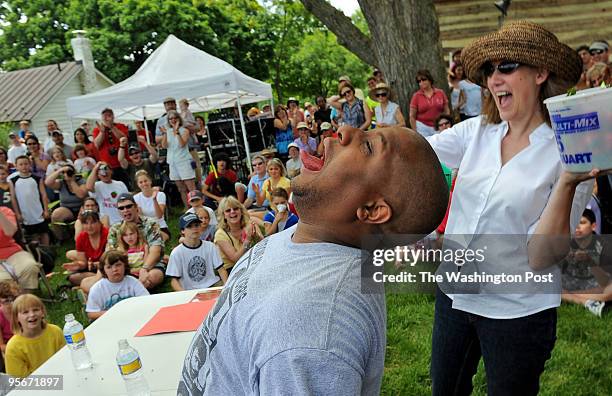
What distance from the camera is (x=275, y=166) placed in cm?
748

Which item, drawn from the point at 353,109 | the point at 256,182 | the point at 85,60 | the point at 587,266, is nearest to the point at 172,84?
the point at 256,182

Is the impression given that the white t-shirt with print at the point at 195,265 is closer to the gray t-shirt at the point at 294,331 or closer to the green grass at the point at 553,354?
the green grass at the point at 553,354

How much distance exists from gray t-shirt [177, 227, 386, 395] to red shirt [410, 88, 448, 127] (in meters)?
6.40

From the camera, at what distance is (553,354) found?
349 centimetres

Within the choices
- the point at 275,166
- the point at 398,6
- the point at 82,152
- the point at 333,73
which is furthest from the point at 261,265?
A: the point at 333,73

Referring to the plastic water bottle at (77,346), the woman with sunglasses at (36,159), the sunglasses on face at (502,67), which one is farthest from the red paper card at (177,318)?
the woman with sunglasses at (36,159)

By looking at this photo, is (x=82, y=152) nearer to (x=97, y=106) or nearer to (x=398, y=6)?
(x=97, y=106)

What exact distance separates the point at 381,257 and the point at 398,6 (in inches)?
265

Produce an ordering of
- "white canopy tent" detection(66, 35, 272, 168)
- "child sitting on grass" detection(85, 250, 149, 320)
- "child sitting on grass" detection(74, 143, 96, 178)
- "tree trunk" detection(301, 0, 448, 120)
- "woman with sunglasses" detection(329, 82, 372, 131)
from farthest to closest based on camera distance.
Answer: "white canopy tent" detection(66, 35, 272, 168) → "child sitting on grass" detection(74, 143, 96, 178) → "woman with sunglasses" detection(329, 82, 372, 131) → "tree trunk" detection(301, 0, 448, 120) → "child sitting on grass" detection(85, 250, 149, 320)

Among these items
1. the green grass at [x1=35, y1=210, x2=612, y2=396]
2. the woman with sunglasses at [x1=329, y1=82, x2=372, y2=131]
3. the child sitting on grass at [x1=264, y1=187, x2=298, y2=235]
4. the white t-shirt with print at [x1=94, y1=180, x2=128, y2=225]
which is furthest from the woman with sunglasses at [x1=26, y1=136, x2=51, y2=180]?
the green grass at [x1=35, y1=210, x2=612, y2=396]

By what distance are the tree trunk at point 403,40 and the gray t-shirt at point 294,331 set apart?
679cm

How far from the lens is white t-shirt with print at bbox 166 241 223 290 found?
17.6 ft

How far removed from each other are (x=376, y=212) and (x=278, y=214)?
531 cm

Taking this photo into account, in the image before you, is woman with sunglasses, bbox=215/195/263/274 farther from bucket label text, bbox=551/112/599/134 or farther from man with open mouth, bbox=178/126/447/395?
bucket label text, bbox=551/112/599/134
